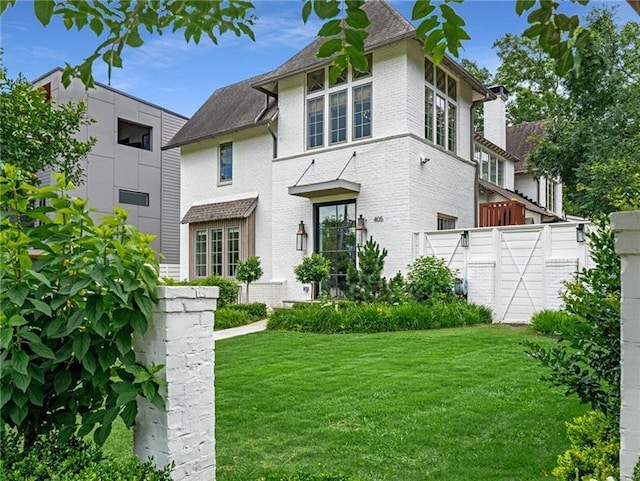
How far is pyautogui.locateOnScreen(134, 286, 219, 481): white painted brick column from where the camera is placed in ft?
9.09

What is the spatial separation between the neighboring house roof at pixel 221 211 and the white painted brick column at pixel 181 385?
12.3m

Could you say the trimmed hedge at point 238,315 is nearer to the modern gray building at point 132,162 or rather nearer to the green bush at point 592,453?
the green bush at point 592,453

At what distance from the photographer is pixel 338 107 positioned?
13750 millimetres

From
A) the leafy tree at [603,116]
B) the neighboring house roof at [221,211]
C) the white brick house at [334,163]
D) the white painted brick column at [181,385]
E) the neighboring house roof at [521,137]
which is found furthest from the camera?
the neighboring house roof at [521,137]

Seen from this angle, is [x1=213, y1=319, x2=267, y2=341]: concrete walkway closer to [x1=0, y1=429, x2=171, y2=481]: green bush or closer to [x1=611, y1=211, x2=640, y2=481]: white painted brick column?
[x1=0, y1=429, x2=171, y2=481]: green bush

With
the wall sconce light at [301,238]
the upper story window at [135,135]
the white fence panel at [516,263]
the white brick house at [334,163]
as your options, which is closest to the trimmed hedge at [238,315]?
the white brick house at [334,163]

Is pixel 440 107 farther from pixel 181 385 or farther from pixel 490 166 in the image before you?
pixel 181 385

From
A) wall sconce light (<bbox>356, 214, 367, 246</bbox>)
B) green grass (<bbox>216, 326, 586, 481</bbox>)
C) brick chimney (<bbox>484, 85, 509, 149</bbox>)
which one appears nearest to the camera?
green grass (<bbox>216, 326, 586, 481</bbox>)

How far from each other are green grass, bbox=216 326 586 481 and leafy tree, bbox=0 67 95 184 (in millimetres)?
5341

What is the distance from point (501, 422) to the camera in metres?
4.20

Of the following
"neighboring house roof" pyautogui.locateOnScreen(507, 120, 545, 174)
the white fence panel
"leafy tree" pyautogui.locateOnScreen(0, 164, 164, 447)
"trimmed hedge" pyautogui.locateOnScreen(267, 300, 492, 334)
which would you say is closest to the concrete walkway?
"trimmed hedge" pyautogui.locateOnScreen(267, 300, 492, 334)

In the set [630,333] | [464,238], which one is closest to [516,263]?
[464,238]

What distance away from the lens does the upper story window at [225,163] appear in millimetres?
16375

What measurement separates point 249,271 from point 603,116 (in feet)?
35.1
